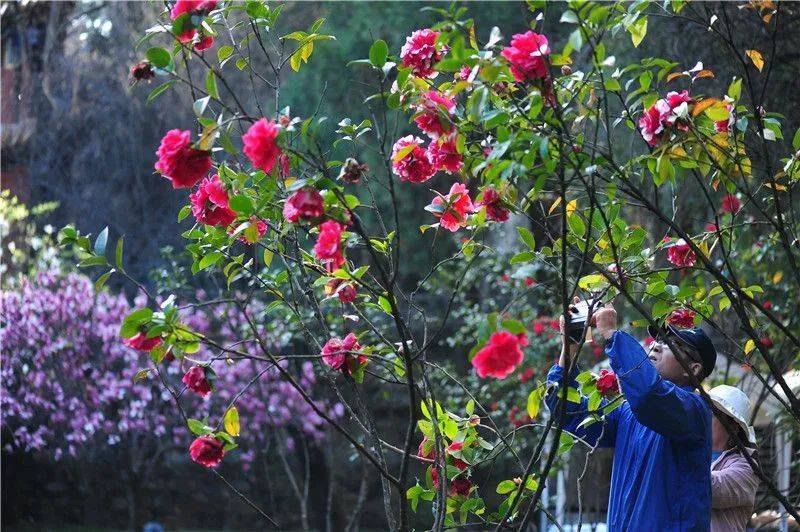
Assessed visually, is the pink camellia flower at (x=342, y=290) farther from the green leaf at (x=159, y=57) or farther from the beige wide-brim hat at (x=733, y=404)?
the beige wide-brim hat at (x=733, y=404)

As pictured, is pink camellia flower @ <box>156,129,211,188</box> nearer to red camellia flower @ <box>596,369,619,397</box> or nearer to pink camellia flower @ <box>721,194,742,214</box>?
red camellia flower @ <box>596,369,619,397</box>

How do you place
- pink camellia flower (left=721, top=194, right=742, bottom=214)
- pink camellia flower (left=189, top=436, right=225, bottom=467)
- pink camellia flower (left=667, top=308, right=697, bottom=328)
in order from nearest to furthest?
pink camellia flower (left=189, top=436, right=225, bottom=467) → pink camellia flower (left=667, top=308, right=697, bottom=328) → pink camellia flower (left=721, top=194, right=742, bottom=214)

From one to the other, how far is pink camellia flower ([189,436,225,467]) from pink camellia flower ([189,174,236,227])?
19.9 inches

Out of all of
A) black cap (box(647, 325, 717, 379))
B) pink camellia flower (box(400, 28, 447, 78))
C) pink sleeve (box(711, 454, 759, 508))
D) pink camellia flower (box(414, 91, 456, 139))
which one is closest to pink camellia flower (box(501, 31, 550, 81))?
pink camellia flower (box(414, 91, 456, 139))

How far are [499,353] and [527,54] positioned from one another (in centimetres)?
61

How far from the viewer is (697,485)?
8.77ft

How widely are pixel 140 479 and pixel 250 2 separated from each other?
8.13 metres

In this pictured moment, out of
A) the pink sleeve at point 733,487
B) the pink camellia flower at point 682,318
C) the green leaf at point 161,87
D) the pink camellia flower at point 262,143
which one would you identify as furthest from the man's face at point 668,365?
the green leaf at point 161,87

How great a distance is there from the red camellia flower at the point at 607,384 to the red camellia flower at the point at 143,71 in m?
1.36

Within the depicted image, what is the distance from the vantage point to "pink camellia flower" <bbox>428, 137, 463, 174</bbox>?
214 cm

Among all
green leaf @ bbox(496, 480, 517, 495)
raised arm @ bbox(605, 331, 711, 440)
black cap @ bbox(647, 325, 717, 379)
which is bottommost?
green leaf @ bbox(496, 480, 517, 495)

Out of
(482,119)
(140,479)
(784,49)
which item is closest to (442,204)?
(482,119)

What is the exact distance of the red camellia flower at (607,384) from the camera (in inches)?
104

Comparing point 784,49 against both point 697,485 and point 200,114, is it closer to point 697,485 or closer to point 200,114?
point 697,485
